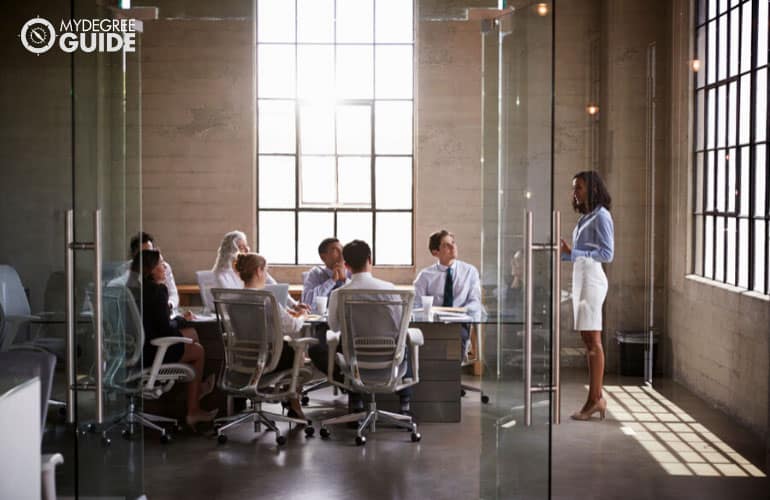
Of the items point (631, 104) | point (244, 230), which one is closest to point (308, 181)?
point (244, 230)

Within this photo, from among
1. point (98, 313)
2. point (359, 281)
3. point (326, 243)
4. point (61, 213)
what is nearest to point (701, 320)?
point (359, 281)

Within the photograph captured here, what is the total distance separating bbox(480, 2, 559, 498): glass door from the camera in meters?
3.89

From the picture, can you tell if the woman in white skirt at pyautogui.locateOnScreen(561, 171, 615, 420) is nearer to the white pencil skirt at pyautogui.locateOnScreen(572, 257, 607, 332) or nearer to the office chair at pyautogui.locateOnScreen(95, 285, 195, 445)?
the white pencil skirt at pyautogui.locateOnScreen(572, 257, 607, 332)

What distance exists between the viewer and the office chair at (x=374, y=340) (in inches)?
222

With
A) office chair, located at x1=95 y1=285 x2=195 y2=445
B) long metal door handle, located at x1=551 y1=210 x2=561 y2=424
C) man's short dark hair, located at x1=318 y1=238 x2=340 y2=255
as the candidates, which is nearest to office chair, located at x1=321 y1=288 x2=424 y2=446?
man's short dark hair, located at x1=318 y1=238 x2=340 y2=255

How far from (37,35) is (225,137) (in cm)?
542

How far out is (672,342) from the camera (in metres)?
4.21

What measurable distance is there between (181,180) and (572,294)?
601cm

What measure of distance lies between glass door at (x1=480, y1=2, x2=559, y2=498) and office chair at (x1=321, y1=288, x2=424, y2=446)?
4.77ft

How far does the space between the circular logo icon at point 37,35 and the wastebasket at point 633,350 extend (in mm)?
2559

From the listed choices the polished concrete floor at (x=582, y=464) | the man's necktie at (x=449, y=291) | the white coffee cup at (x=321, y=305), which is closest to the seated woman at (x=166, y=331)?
the white coffee cup at (x=321, y=305)

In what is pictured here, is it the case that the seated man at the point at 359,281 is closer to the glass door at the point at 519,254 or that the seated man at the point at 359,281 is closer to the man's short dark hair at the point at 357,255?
the man's short dark hair at the point at 357,255

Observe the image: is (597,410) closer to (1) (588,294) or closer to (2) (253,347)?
(1) (588,294)

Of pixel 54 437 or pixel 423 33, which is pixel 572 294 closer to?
pixel 54 437
